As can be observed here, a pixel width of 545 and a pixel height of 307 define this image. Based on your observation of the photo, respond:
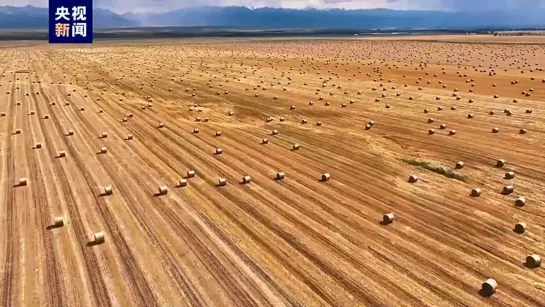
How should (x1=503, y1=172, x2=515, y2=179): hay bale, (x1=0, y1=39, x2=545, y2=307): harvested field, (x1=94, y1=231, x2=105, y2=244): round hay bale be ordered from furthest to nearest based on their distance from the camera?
(x1=503, y1=172, x2=515, y2=179): hay bale, (x1=94, y1=231, x2=105, y2=244): round hay bale, (x1=0, y1=39, x2=545, y2=307): harvested field

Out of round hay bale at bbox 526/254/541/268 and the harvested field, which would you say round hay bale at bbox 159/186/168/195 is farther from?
round hay bale at bbox 526/254/541/268

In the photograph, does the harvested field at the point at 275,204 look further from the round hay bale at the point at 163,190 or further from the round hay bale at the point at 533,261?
the round hay bale at the point at 163,190

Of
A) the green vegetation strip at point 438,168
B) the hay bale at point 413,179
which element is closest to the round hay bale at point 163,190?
the hay bale at point 413,179

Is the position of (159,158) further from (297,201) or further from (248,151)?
(297,201)

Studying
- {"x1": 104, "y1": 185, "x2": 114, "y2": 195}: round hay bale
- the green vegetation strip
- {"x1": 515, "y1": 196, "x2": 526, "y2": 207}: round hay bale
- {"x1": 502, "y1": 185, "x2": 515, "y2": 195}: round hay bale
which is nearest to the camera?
{"x1": 515, "y1": 196, "x2": 526, "y2": 207}: round hay bale

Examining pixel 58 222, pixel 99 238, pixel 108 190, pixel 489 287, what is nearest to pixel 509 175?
pixel 489 287

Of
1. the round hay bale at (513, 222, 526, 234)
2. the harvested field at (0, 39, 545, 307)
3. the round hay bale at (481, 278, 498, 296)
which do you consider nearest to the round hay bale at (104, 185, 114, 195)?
the harvested field at (0, 39, 545, 307)

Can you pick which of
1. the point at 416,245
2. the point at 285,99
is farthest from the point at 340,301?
the point at 285,99
